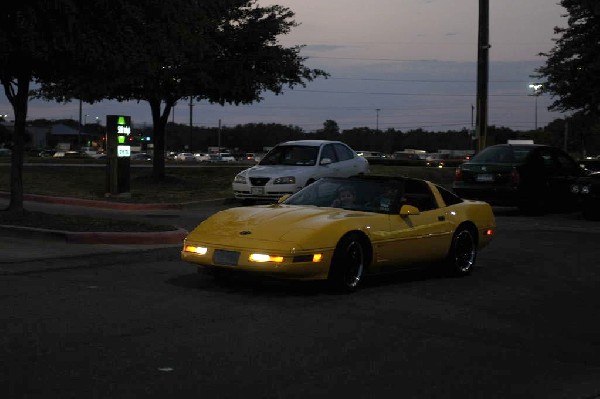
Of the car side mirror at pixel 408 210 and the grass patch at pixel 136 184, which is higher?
the car side mirror at pixel 408 210

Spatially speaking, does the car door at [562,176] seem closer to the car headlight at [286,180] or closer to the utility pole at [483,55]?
the utility pole at [483,55]

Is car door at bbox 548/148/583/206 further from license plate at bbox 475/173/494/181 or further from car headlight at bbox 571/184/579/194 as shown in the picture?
license plate at bbox 475/173/494/181

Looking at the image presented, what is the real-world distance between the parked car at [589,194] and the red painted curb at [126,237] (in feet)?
31.4

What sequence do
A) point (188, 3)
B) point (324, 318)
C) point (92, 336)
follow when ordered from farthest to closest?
point (188, 3)
point (324, 318)
point (92, 336)

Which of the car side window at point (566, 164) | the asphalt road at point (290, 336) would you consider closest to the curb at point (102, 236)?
the asphalt road at point (290, 336)

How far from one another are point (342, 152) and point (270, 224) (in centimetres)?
1198

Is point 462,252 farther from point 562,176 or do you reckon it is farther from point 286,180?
point 562,176

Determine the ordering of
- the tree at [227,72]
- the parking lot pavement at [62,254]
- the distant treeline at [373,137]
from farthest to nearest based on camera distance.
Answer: the distant treeline at [373,137] < the tree at [227,72] < the parking lot pavement at [62,254]

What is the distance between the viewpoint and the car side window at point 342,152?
66.0 feet

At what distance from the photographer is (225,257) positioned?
27.0 ft

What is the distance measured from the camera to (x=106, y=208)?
18734 millimetres

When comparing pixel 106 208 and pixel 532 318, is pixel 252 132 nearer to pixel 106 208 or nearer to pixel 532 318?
pixel 106 208

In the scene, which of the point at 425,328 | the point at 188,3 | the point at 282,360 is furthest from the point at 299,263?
the point at 188,3

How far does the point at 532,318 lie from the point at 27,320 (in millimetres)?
4550
